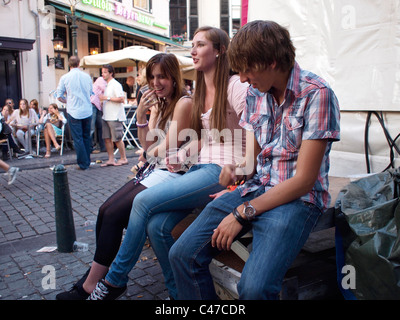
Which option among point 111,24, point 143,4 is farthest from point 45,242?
point 143,4

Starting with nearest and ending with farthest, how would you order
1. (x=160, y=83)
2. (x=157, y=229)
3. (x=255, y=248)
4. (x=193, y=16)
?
(x=255, y=248) < (x=157, y=229) < (x=160, y=83) < (x=193, y=16)

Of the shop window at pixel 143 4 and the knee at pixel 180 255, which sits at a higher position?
the shop window at pixel 143 4

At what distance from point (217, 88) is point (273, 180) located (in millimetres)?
890

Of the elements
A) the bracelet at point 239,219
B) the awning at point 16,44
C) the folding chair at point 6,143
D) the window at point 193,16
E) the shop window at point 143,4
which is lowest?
the folding chair at point 6,143

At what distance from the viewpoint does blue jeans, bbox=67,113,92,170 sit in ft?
24.2

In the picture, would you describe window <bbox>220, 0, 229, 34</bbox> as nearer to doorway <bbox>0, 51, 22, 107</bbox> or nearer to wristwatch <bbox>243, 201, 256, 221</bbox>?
doorway <bbox>0, 51, 22, 107</bbox>

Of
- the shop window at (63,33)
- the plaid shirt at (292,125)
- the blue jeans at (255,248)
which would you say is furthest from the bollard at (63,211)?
the shop window at (63,33)

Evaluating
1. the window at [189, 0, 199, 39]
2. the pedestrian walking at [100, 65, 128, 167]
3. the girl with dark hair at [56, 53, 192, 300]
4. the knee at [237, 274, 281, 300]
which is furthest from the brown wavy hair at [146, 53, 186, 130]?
the window at [189, 0, 199, 39]

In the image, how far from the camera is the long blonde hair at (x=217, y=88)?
2.51 meters

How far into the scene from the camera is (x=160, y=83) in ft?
9.45

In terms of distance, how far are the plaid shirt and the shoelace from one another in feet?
3.37

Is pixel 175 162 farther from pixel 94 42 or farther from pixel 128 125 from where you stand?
pixel 94 42

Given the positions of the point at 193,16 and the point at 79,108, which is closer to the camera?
the point at 79,108

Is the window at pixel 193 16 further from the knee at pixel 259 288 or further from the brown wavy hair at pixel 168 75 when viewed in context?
the knee at pixel 259 288
